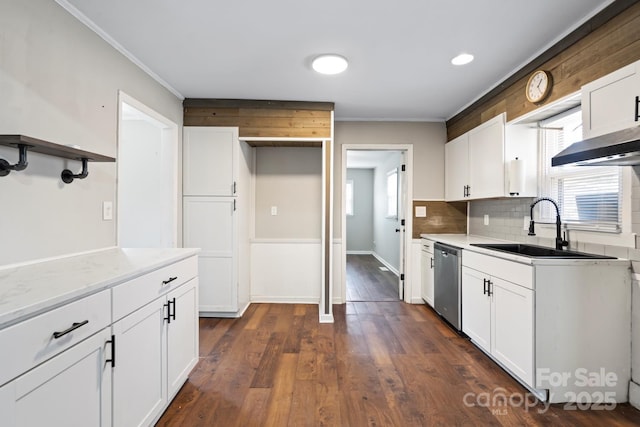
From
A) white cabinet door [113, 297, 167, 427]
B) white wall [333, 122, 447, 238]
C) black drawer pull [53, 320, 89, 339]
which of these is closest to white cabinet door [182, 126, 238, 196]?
white wall [333, 122, 447, 238]

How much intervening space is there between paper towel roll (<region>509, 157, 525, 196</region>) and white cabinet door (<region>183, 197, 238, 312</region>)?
8.85ft

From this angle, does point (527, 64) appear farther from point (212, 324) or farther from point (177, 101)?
point (212, 324)

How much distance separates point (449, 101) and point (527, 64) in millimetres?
909

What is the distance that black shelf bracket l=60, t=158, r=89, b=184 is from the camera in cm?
174

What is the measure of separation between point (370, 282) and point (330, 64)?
3.58m

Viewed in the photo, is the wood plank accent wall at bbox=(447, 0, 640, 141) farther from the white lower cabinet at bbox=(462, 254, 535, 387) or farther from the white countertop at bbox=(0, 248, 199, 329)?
the white countertop at bbox=(0, 248, 199, 329)

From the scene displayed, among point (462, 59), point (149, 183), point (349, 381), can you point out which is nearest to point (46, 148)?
point (149, 183)

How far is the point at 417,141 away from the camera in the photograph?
395 cm

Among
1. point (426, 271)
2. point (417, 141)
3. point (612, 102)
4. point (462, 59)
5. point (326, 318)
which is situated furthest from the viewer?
point (417, 141)

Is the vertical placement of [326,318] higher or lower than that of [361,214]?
lower

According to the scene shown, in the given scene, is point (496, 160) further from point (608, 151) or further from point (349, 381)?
point (349, 381)

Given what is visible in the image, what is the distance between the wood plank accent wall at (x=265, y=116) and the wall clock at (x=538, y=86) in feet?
5.91

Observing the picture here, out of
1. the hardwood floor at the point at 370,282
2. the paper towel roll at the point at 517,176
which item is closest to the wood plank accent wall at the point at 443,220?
the hardwood floor at the point at 370,282

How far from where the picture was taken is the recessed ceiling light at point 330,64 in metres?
2.35
